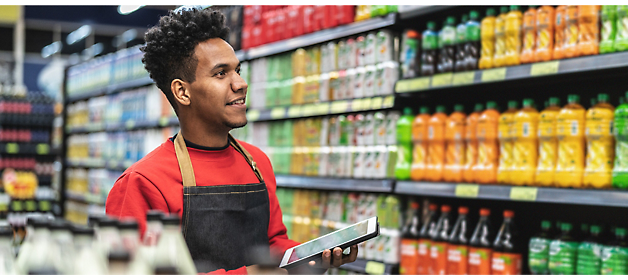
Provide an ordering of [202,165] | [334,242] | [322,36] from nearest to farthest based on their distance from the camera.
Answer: [334,242] → [202,165] → [322,36]

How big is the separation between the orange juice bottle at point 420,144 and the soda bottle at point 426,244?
185mm

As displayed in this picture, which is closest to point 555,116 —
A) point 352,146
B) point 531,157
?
point 531,157

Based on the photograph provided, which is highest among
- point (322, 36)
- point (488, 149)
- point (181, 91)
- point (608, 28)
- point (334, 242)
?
point (322, 36)

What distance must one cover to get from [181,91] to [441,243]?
1735 millimetres

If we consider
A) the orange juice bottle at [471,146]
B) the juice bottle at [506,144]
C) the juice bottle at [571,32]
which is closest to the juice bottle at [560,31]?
the juice bottle at [571,32]

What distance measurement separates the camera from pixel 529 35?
2594 mm

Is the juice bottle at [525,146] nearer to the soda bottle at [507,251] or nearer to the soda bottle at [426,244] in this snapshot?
the soda bottle at [507,251]

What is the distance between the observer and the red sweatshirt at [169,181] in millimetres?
1510

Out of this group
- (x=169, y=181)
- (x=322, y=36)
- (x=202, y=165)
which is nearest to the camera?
(x=169, y=181)

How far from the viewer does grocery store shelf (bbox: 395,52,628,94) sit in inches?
87.5

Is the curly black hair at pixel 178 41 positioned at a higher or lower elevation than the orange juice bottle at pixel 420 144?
higher

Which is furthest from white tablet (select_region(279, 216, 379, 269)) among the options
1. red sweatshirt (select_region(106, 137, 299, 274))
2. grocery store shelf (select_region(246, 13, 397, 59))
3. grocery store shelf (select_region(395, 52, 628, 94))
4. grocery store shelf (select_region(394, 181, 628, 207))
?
grocery store shelf (select_region(246, 13, 397, 59))

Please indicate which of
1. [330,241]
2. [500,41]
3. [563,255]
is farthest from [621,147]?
[330,241]

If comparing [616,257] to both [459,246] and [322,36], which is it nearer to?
[459,246]
